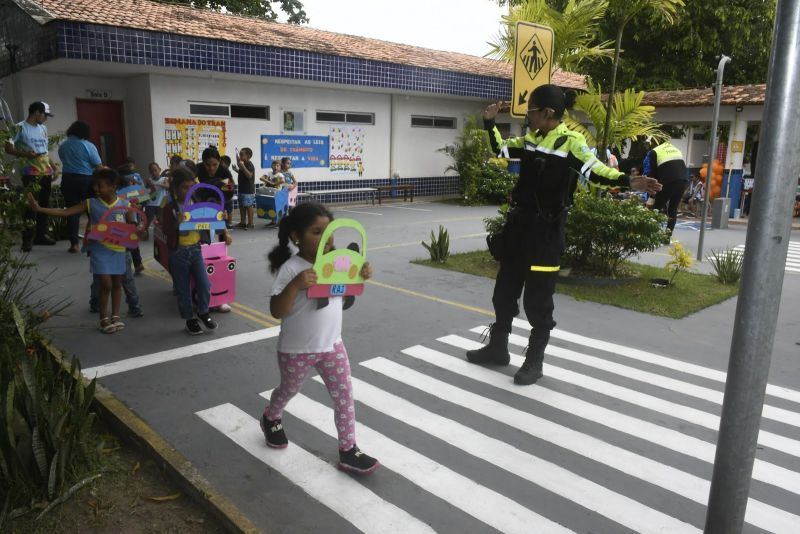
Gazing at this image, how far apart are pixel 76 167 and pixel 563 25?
7190 millimetres

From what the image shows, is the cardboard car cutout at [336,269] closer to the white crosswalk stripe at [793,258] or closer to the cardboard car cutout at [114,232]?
the cardboard car cutout at [114,232]

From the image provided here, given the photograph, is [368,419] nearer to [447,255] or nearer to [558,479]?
[558,479]

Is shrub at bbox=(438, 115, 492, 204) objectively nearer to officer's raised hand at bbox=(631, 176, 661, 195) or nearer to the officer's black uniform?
the officer's black uniform

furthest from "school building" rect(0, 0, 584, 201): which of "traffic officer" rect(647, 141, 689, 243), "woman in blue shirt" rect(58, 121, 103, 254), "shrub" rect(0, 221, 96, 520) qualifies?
"shrub" rect(0, 221, 96, 520)

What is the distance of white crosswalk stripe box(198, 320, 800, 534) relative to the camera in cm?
302

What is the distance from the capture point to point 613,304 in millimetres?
6961

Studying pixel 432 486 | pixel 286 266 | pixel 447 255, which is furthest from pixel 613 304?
pixel 286 266

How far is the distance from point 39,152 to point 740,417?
9.74m

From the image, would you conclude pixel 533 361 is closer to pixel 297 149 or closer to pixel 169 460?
pixel 169 460

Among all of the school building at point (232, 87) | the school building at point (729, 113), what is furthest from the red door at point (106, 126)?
the school building at point (729, 113)

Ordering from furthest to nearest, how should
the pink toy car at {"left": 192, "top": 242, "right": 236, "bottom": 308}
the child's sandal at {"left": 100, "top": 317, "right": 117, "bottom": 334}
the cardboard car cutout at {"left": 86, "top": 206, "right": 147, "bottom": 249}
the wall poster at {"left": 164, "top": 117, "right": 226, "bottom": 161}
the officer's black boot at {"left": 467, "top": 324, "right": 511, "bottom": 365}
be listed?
the wall poster at {"left": 164, "top": 117, "right": 226, "bottom": 161}, the pink toy car at {"left": 192, "top": 242, "right": 236, "bottom": 308}, the child's sandal at {"left": 100, "top": 317, "right": 117, "bottom": 334}, the cardboard car cutout at {"left": 86, "top": 206, "right": 147, "bottom": 249}, the officer's black boot at {"left": 467, "top": 324, "right": 511, "bottom": 365}

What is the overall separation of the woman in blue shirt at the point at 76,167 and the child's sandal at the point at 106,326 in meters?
4.01

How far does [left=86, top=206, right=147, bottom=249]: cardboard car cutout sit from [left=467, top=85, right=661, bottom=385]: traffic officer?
10.3ft

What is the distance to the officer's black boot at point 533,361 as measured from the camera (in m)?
4.58
